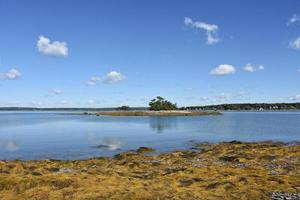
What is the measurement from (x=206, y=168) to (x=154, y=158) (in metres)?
8.34

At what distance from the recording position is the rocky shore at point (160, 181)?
18906 millimetres

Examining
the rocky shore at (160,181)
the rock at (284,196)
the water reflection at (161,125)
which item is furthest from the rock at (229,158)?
the water reflection at (161,125)

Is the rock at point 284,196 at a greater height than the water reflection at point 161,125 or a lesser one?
lesser

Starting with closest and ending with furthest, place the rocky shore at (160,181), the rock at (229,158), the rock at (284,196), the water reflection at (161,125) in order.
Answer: the rock at (284,196)
the rocky shore at (160,181)
the rock at (229,158)
the water reflection at (161,125)

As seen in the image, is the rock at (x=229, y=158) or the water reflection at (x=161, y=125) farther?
the water reflection at (x=161, y=125)

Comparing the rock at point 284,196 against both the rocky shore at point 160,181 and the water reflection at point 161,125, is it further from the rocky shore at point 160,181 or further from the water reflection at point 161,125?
the water reflection at point 161,125

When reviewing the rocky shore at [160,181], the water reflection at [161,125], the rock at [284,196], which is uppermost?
the water reflection at [161,125]

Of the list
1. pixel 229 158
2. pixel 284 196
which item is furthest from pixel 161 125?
pixel 284 196

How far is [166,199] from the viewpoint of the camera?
18.1 metres

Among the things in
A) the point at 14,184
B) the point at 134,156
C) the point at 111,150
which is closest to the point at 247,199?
the point at 14,184

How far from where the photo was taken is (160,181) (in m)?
22.3

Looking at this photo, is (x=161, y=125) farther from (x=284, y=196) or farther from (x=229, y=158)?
(x=284, y=196)

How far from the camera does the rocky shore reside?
18.9 meters

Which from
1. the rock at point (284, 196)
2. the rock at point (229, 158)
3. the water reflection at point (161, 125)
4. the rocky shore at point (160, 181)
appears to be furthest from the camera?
the water reflection at point (161, 125)
